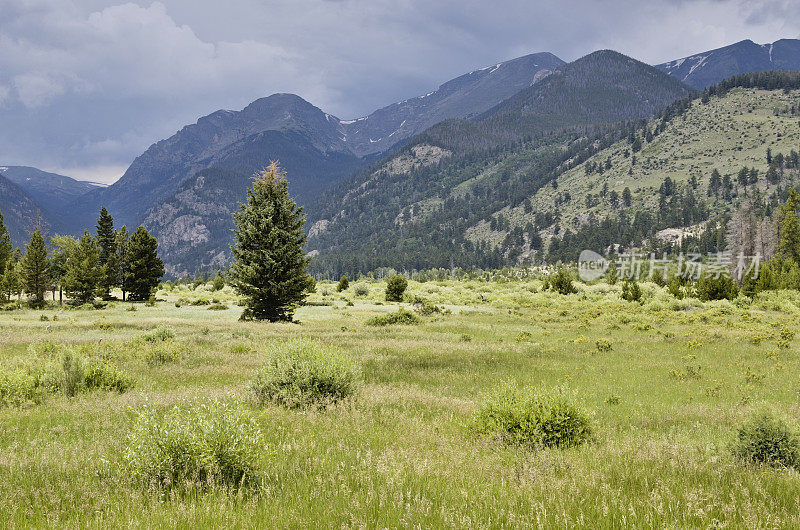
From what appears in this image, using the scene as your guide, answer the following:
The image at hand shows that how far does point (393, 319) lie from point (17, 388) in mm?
24263

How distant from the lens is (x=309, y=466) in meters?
5.00

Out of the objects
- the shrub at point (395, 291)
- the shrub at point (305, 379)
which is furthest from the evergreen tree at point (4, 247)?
the shrub at point (305, 379)

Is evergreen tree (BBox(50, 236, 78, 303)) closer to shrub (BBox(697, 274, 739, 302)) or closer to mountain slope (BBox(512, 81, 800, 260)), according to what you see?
shrub (BBox(697, 274, 739, 302))

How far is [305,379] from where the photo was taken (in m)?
8.81

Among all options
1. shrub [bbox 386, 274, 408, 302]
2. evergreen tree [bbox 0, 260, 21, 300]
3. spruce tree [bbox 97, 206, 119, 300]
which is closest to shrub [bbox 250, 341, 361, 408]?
shrub [bbox 386, 274, 408, 302]

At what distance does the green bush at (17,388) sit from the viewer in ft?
27.3

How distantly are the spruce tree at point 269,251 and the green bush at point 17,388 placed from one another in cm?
2000

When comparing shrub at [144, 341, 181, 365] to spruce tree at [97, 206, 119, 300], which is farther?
spruce tree at [97, 206, 119, 300]

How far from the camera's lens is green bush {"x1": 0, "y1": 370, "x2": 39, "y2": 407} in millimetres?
8320

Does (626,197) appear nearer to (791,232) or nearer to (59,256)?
(791,232)

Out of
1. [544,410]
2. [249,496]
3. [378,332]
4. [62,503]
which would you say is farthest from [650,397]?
[378,332]

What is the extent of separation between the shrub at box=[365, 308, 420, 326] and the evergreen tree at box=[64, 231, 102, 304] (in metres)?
37.1

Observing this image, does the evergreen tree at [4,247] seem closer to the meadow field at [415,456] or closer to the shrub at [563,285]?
the meadow field at [415,456]

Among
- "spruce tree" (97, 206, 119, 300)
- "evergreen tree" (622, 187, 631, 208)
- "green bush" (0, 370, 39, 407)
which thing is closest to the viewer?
"green bush" (0, 370, 39, 407)
